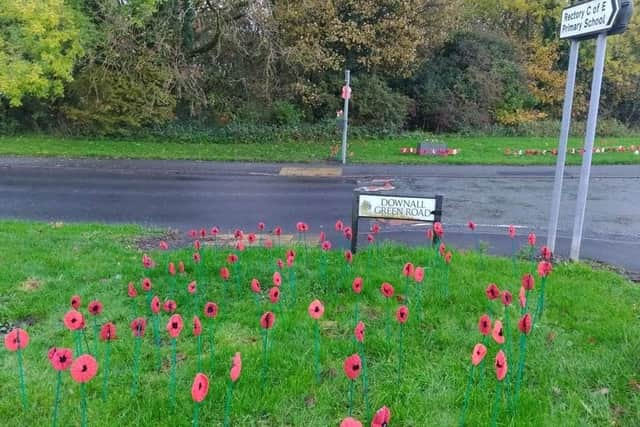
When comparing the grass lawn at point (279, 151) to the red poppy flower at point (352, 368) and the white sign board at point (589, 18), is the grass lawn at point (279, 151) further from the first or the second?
the red poppy flower at point (352, 368)

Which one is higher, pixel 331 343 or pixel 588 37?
pixel 588 37

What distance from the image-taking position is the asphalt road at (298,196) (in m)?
8.76

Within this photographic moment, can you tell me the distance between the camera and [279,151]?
18641 millimetres

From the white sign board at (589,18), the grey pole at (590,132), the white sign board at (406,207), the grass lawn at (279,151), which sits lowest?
the grass lawn at (279,151)

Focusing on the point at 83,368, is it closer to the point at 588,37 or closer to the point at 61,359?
the point at 61,359

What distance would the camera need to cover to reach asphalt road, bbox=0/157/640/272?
8758 millimetres

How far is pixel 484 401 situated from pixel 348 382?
2.69 feet

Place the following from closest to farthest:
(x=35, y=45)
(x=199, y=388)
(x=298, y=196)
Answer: (x=199, y=388) → (x=298, y=196) → (x=35, y=45)

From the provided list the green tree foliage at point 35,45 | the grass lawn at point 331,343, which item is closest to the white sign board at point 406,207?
the grass lawn at point 331,343

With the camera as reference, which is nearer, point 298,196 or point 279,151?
point 298,196

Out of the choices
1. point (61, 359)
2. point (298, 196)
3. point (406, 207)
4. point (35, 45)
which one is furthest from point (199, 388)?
point (35, 45)

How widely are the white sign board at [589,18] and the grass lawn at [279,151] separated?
34.9ft

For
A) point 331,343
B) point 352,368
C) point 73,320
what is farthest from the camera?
point 331,343

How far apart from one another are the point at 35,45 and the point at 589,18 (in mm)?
16090
